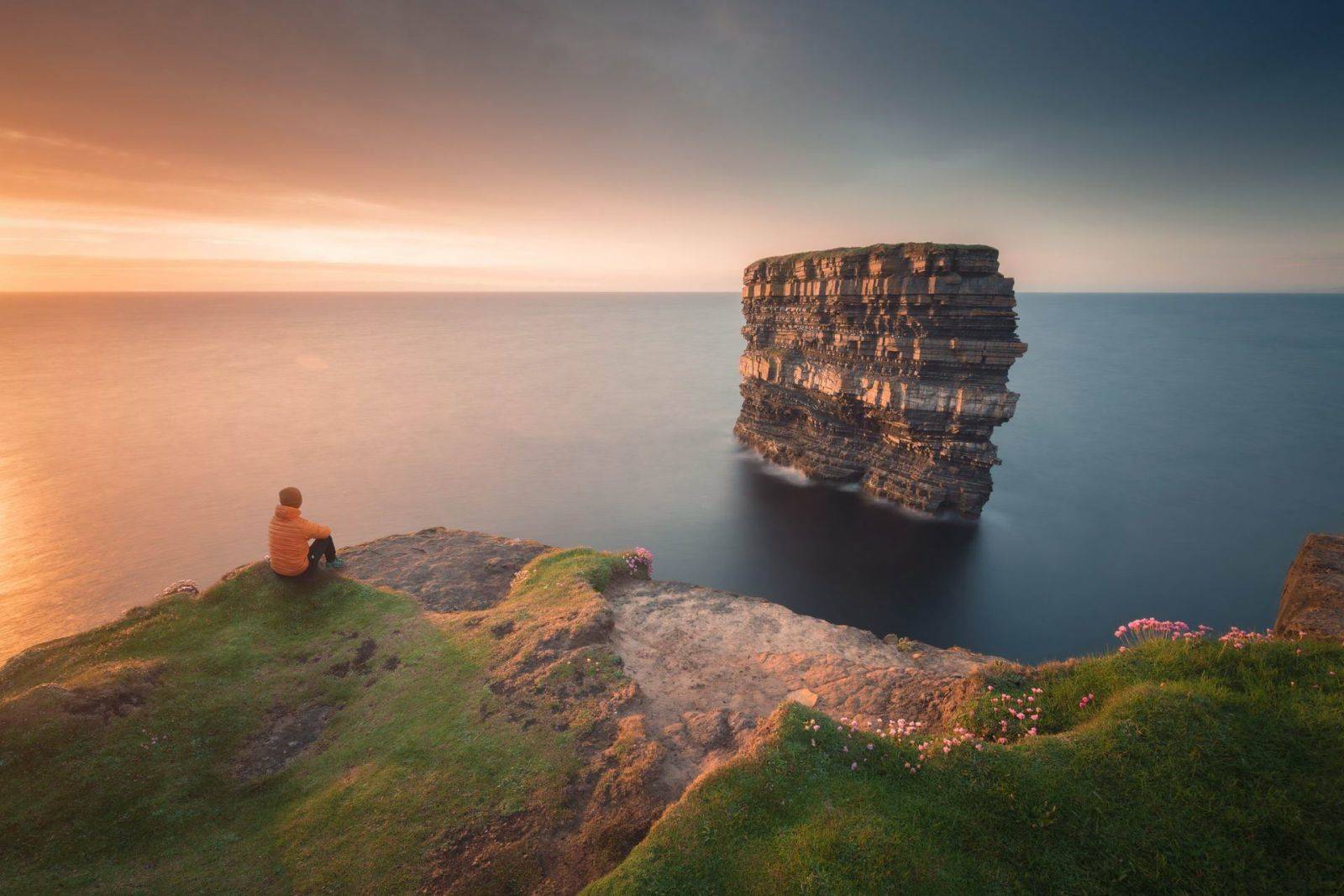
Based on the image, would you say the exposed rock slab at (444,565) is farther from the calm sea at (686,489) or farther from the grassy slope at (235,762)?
the calm sea at (686,489)

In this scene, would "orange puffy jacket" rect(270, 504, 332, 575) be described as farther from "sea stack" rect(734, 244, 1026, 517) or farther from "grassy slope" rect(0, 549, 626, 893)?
"sea stack" rect(734, 244, 1026, 517)

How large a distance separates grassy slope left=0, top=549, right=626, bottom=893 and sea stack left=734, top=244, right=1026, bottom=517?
108 ft

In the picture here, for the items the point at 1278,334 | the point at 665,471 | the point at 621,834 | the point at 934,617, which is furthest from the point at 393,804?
the point at 1278,334

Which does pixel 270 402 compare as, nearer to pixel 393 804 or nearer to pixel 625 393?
pixel 625 393

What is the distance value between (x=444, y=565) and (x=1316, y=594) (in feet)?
71.5

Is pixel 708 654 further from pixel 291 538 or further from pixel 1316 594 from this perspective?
pixel 1316 594

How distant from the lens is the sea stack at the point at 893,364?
109 ft

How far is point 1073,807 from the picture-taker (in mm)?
6602

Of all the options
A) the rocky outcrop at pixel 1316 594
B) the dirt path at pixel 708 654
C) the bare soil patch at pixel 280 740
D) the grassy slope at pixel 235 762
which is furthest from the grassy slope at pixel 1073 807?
the bare soil patch at pixel 280 740

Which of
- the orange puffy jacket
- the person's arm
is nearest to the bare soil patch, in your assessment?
the orange puffy jacket

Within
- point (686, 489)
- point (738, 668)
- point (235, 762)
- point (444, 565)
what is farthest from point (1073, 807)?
point (686, 489)

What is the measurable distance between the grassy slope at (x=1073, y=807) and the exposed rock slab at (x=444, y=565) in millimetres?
11613

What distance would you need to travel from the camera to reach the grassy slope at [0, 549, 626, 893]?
7602 millimetres

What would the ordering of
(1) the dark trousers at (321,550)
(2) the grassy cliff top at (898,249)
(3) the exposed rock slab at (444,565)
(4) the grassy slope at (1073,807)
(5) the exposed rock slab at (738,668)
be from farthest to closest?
(2) the grassy cliff top at (898,249) < (3) the exposed rock slab at (444,565) < (1) the dark trousers at (321,550) < (5) the exposed rock slab at (738,668) < (4) the grassy slope at (1073,807)
